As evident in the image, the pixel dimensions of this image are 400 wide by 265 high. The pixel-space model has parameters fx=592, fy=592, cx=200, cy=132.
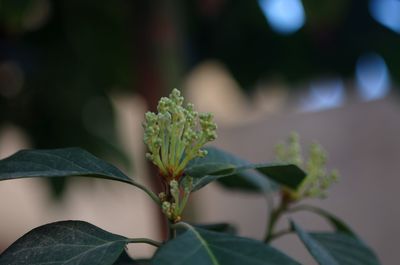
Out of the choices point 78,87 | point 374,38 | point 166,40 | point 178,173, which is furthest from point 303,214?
point 178,173

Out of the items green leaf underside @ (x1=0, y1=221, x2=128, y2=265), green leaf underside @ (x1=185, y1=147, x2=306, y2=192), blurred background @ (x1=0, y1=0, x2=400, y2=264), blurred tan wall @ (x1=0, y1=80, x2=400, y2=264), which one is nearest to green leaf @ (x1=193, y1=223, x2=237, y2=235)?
green leaf underside @ (x1=185, y1=147, x2=306, y2=192)

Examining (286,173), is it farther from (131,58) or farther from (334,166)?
(334,166)

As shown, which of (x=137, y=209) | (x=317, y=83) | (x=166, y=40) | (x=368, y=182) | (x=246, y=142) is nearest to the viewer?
(x=166, y=40)

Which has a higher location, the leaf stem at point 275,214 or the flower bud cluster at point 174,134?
the flower bud cluster at point 174,134

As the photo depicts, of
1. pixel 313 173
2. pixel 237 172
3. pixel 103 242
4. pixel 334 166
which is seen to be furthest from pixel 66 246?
pixel 334 166

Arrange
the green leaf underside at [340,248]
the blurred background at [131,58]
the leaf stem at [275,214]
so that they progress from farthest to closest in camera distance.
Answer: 1. the blurred background at [131,58]
2. the leaf stem at [275,214]
3. the green leaf underside at [340,248]

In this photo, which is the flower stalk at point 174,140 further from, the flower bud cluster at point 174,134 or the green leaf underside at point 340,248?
the green leaf underside at point 340,248

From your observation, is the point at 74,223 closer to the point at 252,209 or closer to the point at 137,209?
the point at 252,209

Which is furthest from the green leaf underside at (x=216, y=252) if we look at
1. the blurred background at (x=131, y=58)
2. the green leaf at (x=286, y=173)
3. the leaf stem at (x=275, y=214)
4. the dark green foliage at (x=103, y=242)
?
the blurred background at (x=131, y=58)
